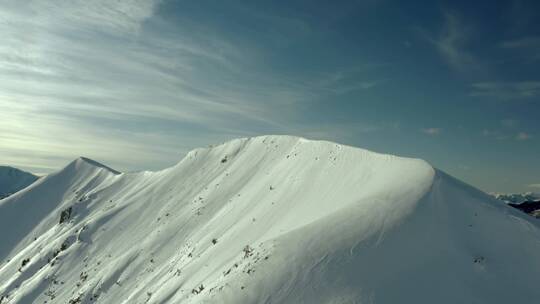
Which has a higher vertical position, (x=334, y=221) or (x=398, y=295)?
(x=334, y=221)

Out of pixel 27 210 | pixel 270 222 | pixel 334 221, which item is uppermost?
pixel 334 221

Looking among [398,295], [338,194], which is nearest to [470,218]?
[398,295]

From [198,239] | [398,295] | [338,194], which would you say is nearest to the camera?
[398,295]

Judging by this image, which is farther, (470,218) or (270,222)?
(270,222)

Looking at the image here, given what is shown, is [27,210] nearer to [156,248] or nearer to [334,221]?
[156,248]

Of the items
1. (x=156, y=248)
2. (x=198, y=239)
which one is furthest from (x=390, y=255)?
(x=156, y=248)

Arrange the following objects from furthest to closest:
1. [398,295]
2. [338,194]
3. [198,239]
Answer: [198,239] → [338,194] → [398,295]
